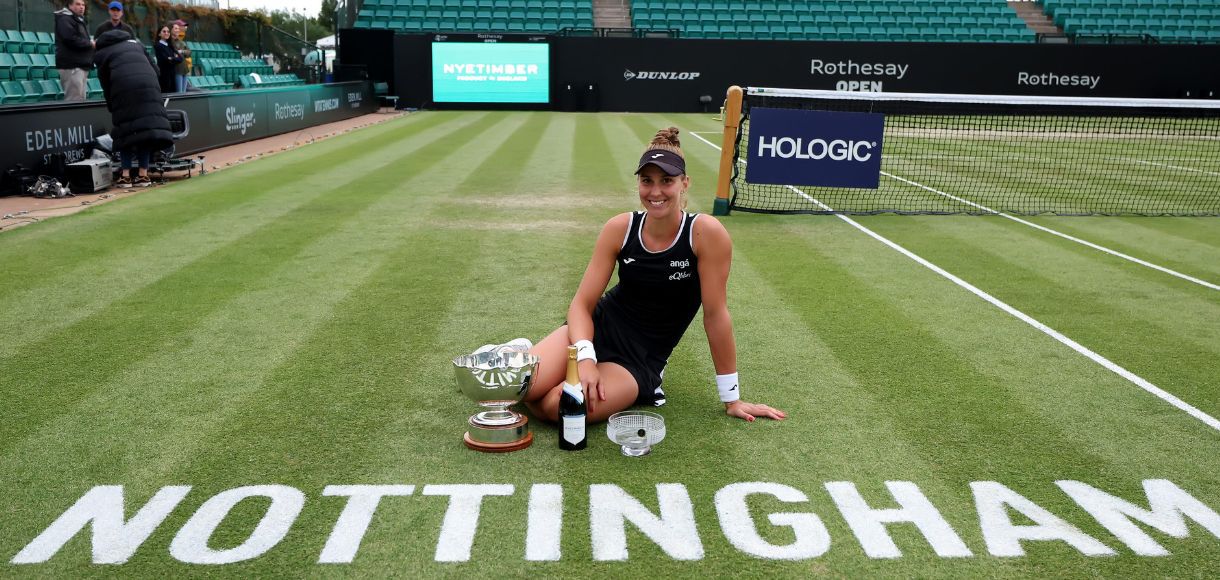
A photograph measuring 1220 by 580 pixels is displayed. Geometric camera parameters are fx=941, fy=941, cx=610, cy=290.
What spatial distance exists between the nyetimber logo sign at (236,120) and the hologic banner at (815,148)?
13.2m

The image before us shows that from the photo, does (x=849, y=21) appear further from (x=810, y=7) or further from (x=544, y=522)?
(x=544, y=522)

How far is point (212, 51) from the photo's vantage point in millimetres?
29047

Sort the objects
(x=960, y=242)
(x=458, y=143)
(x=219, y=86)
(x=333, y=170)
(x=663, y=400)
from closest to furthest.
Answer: (x=663, y=400)
(x=960, y=242)
(x=333, y=170)
(x=458, y=143)
(x=219, y=86)

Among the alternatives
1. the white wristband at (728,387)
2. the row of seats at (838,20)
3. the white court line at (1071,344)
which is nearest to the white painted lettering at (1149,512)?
the white court line at (1071,344)

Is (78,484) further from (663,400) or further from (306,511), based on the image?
(663,400)

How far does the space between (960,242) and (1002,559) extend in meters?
7.66

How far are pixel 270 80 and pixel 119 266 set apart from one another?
22977mm

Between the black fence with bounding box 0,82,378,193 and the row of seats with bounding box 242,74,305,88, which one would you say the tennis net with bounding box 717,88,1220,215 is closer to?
the black fence with bounding box 0,82,378,193

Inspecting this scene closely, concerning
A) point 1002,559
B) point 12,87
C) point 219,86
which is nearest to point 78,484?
point 1002,559

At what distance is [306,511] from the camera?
4.14 m

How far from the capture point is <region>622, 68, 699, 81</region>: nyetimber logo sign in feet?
115

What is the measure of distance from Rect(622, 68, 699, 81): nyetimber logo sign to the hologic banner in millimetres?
22951

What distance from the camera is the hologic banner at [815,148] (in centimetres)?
1276

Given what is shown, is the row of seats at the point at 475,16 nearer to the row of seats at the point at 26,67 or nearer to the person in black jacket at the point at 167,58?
the row of seats at the point at 26,67
